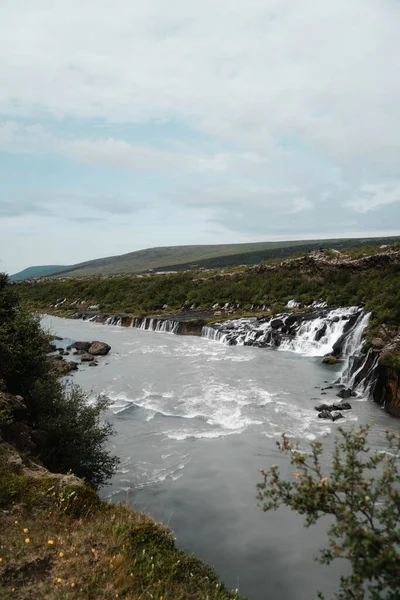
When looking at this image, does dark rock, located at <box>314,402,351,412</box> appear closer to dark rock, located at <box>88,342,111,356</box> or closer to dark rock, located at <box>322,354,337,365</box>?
dark rock, located at <box>322,354,337,365</box>

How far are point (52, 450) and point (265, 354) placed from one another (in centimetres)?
2976

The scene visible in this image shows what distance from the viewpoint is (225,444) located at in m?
20.0

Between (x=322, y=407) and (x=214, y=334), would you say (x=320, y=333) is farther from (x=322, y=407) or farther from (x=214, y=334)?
(x=322, y=407)

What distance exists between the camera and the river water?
39.6ft

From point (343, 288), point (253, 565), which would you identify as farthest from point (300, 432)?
point (343, 288)

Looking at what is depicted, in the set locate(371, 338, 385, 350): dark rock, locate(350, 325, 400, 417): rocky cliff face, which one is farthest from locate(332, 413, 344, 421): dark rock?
locate(371, 338, 385, 350): dark rock

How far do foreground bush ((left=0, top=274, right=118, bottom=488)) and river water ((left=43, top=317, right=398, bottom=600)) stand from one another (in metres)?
1.64

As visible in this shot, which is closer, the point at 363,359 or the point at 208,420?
the point at 208,420

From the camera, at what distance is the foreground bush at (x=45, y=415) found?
14398mm

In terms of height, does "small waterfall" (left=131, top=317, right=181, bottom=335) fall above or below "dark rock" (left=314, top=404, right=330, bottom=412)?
above

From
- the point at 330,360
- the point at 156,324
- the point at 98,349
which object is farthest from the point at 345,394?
the point at 156,324

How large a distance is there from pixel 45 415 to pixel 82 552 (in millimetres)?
8766

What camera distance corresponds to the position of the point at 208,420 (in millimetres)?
23328

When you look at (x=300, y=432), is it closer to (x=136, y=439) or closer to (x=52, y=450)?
(x=136, y=439)
